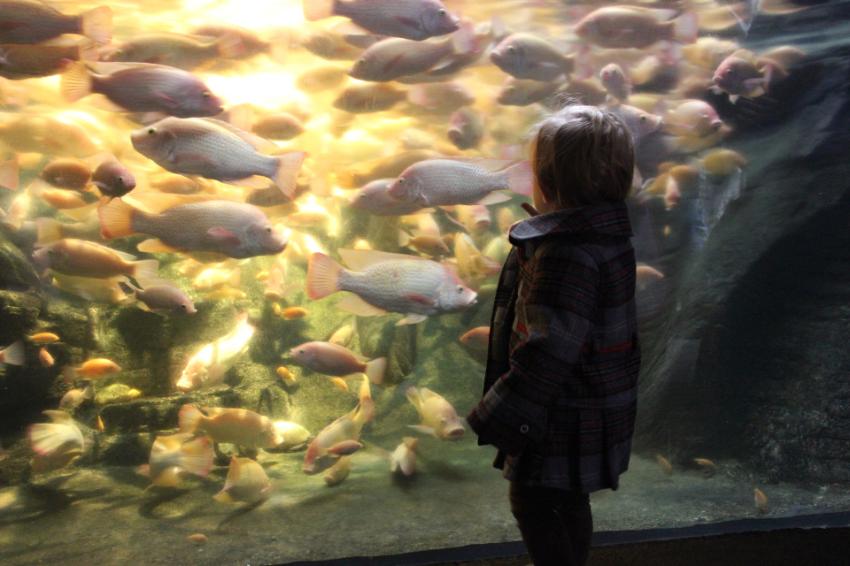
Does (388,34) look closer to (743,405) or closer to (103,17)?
(103,17)

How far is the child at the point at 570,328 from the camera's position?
141cm

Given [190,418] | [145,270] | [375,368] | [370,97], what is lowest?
[190,418]

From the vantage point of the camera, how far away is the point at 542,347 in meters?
1.38

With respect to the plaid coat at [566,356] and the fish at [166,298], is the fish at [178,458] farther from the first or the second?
the plaid coat at [566,356]

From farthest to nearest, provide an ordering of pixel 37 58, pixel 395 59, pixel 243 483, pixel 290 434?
1. pixel 290 434
2. pixel 243 483
3. pixel 395 59
4. pixel 37 58

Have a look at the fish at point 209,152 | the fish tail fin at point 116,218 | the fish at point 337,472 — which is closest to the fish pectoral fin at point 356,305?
the fish at point 209,152

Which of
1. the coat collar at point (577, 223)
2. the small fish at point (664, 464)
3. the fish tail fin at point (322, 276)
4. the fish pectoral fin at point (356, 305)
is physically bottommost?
the small fish at point (664, 464)

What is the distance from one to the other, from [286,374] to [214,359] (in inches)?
35.8

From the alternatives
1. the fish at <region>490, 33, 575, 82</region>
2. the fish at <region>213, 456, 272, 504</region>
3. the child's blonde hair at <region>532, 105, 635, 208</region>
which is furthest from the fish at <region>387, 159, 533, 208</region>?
the fish at <region>213, 456, 272, 504</region>

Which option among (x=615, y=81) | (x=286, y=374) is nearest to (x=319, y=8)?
(x=615, y=81)

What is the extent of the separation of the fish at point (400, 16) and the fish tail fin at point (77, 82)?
1.27m

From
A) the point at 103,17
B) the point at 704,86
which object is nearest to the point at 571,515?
the point at 103,17

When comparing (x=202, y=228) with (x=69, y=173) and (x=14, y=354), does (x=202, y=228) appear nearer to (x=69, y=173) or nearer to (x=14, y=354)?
(x=69, y=173)

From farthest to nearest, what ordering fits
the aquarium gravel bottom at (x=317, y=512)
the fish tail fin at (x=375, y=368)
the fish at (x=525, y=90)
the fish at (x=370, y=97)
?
the fish at (x=525, y=90), the fish at (x=370, y=97), the fish tail fin at (x=375, y=368), the aquarium gravel bottom at (x=317, y=512)
